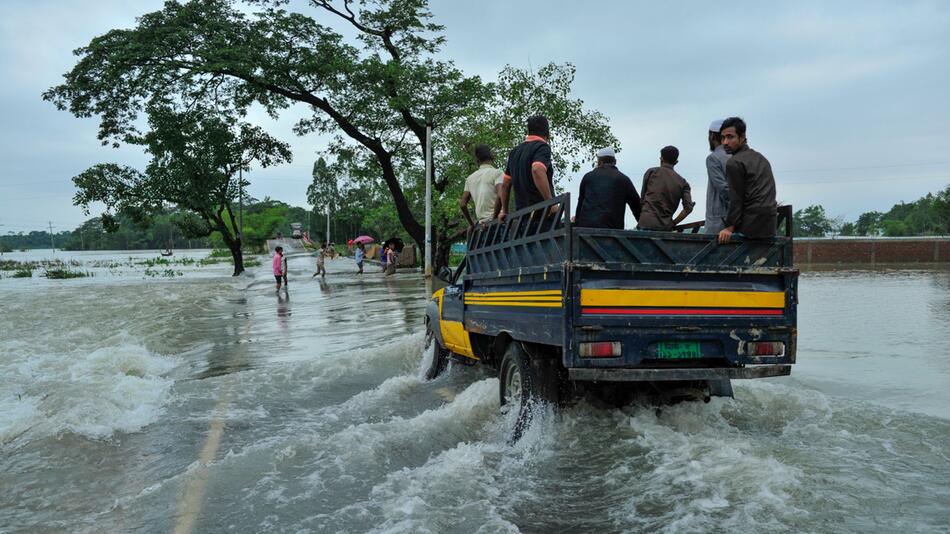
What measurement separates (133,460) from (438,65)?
22.4 m

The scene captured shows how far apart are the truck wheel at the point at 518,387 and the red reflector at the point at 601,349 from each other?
2.27 feet

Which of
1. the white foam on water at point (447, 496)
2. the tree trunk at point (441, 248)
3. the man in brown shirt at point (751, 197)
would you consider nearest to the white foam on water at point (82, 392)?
the white foam on water at point (447, 496)

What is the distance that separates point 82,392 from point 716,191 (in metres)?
6.71

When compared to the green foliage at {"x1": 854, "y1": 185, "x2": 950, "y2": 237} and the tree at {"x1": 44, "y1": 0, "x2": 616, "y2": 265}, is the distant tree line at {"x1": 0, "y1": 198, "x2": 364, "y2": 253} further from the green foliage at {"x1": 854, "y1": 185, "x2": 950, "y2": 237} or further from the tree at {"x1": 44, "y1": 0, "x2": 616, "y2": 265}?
the green foliage at {"x1": 854, "y1": 185, "x2": 950, "y2": 237}

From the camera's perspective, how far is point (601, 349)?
495 centimetres

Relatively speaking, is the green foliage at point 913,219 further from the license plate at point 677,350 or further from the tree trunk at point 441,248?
the license plate at point 677,350

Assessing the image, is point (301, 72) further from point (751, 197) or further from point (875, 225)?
point (875, 225)

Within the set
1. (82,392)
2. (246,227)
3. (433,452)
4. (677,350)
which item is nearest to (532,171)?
(677,350)

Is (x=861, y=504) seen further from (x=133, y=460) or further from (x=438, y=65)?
(x=438, y=65)

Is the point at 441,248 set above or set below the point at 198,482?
above

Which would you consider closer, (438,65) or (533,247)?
(533,247)

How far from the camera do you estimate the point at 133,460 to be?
5695mm

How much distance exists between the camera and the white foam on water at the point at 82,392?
662cm

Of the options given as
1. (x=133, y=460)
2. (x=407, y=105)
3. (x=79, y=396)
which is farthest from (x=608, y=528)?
(x=407, y=105)
